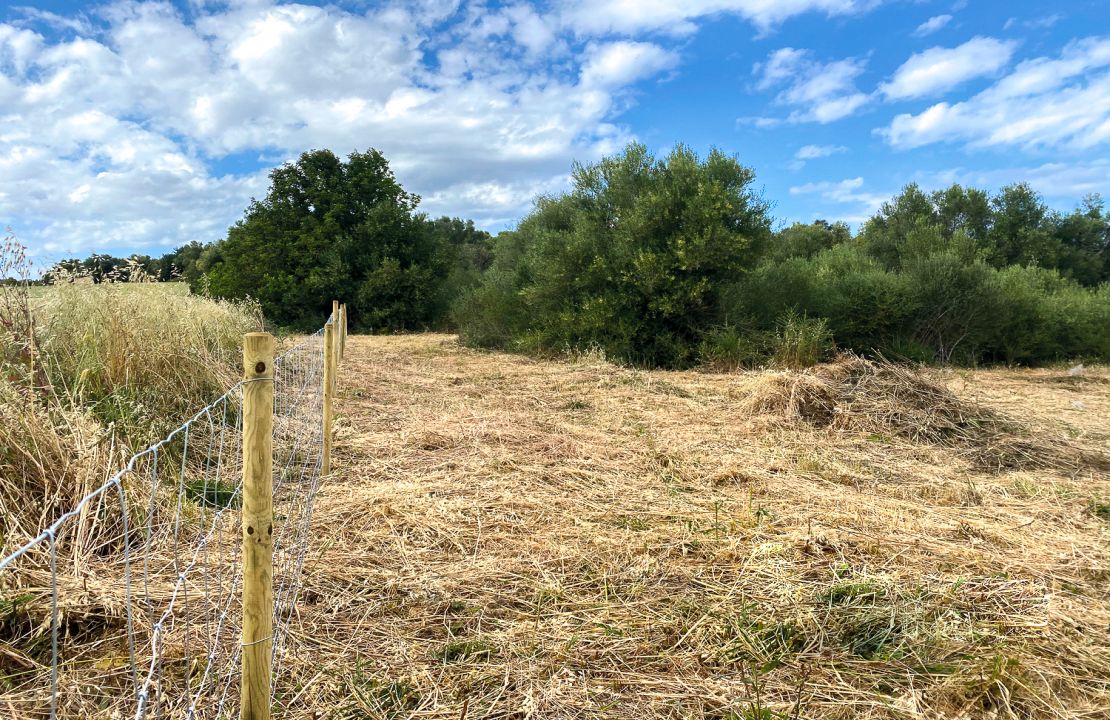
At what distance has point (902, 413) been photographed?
262 inches

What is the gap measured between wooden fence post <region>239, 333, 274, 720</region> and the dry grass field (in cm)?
37

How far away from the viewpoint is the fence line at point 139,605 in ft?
7.02

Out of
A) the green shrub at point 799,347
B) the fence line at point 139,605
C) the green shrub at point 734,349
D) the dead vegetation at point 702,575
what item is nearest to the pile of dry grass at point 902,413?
the dead vegetation at point 702,575

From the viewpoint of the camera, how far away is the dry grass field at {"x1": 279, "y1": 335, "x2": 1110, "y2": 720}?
7.83 feet

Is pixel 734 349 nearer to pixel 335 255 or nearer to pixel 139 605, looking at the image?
pixel 139 605

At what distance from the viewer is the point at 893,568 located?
3299mm

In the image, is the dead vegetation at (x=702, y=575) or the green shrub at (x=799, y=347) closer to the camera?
the dead vegetation at (x=702, y=575)

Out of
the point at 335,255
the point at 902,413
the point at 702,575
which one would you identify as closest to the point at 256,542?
the point at 702,575

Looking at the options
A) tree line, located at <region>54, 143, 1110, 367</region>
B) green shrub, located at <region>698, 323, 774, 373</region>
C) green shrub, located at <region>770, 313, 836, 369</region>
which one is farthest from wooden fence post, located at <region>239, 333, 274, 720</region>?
green shrub, located at <region>698, 323, 774, 373</region>

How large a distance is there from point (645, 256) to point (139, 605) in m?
11.1

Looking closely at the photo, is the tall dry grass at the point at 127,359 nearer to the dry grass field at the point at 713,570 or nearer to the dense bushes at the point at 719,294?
the dry grass field at the point at 713,570

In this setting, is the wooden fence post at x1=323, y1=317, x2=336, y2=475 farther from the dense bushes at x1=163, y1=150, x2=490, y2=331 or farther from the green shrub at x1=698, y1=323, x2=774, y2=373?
the dense bushes at x1=163, y1=150, x2=490, y2=331

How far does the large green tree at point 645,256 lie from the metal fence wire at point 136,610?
10016 mm

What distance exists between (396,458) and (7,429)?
8.66 ft
